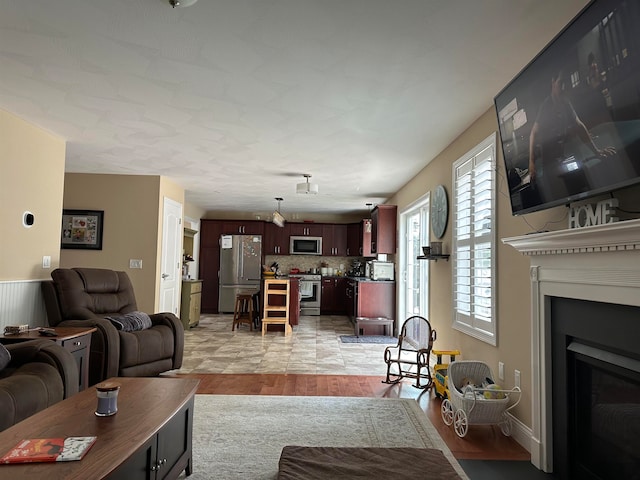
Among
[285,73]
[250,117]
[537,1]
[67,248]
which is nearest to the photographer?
[537,1]

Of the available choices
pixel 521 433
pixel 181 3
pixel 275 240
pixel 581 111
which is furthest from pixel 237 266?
pixel 581 111

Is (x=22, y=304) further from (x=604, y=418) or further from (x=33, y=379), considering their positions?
A: (x=604, y=418)

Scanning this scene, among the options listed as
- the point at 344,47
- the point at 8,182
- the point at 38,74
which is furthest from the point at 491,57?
the point at 8,182

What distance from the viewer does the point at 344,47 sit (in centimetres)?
242

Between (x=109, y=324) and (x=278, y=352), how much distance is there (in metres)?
2.31

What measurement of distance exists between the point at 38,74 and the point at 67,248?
Result: 12.1 ft

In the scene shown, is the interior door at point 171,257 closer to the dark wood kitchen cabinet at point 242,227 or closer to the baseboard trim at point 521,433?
the dark wood kitchen cabinet at point 242,227

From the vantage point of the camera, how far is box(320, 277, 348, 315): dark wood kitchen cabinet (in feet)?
32.2

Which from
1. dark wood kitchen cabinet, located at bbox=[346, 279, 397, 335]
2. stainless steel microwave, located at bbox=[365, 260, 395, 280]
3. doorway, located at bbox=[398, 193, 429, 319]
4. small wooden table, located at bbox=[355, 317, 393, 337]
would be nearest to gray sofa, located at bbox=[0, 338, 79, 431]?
doorway, located at bbox=[398, 193, 429, 319]

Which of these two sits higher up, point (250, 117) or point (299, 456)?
point (250, 117)

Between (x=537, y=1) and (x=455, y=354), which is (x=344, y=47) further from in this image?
(x=455, y=354)

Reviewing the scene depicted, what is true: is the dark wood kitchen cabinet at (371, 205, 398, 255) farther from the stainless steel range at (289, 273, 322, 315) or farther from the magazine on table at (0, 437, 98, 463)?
the magazine on table at (0, 437, 98, 463)

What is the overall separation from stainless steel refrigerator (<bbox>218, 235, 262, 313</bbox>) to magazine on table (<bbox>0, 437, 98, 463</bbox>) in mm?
7989

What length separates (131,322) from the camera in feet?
13.3
